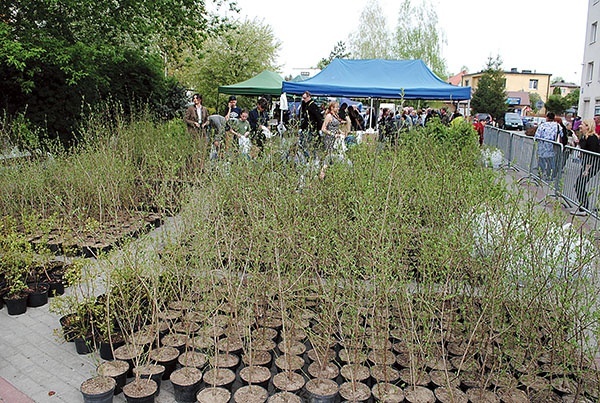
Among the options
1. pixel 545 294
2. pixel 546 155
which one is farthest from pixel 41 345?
pixel 546 155

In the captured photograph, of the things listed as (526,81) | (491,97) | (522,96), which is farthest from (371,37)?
(526,81)

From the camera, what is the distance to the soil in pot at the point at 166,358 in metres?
3.73

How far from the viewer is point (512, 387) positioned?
3387 millimetres

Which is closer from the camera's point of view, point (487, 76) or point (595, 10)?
point (595, 10)

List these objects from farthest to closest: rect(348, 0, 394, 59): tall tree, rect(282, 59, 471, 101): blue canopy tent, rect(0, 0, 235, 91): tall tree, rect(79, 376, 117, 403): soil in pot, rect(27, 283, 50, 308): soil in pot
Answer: rect(348, 0, 394, 59): tall tree → rect(282, 59, 471, 101): blue canopy tent → rect(0, 0, 235, 91): tall tree → rect(27, 283, 50, 308): soil in pot → rect(79, 376, 117, 403): soil in pot

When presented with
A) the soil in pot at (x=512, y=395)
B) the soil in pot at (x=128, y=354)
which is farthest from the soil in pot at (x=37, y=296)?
the soil in pot at (x=512, y=395)

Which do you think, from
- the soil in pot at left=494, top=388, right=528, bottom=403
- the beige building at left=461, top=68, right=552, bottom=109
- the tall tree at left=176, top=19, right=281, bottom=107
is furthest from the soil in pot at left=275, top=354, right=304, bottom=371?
the beige building at left=461, top=68, right=552, bottom=109

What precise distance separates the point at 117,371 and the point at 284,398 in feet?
3.82

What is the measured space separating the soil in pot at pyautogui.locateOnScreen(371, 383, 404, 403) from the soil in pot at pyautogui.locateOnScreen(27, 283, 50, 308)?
3274mm

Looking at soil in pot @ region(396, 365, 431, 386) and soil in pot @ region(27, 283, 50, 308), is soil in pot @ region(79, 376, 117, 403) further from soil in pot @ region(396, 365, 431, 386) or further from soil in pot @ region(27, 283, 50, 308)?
soil in pot @ region(27, 283, 50, 308)

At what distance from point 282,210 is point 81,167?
386 centimetres

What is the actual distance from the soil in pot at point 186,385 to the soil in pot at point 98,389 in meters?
0.39

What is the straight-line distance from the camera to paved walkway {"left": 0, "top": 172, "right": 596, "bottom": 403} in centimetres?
351

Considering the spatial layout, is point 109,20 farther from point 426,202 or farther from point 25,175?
point 426,202
